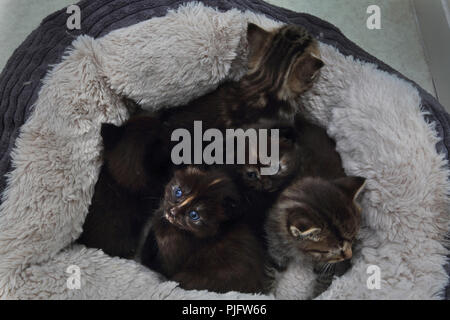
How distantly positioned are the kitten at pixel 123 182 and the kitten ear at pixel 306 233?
460 millimetres

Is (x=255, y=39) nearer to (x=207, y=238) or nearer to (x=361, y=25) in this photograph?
(x=207, y=238)

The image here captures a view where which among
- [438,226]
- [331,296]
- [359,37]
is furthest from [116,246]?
[359,37]

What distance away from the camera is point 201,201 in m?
1.34

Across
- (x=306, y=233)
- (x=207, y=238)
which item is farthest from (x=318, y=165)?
(x=207, y=238)

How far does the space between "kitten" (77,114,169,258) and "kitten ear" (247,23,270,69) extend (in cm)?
37

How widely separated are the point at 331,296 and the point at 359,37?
3.89 feet

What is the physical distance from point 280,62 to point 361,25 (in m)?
0.79

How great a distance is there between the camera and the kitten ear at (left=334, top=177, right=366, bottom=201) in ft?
4.27

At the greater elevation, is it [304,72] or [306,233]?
[304,72]

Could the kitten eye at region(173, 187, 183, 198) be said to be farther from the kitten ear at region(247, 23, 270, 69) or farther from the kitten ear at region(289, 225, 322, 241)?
the kitten ear at region(247, 23, 270, 69)

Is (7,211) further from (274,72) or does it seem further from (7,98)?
(274,72)

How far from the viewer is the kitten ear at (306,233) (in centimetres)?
125

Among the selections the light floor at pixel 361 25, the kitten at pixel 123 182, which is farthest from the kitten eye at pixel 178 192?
the light floor at pixel 361 25

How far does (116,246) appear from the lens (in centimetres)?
146
